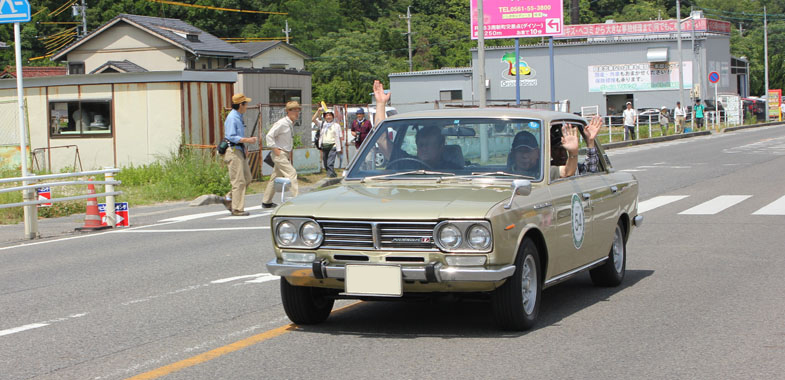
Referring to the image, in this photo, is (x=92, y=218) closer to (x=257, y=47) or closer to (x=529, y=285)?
(x=529, y=285)

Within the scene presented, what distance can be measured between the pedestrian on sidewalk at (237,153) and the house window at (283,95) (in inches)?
806

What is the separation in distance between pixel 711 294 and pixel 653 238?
13.9 feet

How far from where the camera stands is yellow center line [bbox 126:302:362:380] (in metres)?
5.88

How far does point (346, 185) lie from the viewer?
24.8ft

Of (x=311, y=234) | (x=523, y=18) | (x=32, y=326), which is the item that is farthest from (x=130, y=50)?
(x=311, y=234)

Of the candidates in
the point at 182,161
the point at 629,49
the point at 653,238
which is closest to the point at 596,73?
the point at 629,49

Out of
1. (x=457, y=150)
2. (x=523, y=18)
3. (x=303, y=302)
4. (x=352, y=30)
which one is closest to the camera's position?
(x=303, y=302)

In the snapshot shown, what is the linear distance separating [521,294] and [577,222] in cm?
129

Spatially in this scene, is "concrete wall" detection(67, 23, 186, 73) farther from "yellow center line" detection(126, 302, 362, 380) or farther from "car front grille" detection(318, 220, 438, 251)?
"car front grille" detection(318, 220, 438, 251)

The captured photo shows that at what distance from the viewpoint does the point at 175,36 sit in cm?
5116

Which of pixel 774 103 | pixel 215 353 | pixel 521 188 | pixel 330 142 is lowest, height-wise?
pixel 215 353

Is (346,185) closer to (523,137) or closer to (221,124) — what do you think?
(523,137)

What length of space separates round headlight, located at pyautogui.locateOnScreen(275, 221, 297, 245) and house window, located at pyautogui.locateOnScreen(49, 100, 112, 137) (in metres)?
19.8

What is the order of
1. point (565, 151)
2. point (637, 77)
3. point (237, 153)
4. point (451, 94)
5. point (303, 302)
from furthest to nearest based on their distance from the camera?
point (451, 94) → point (637, 77) → point (237, 153) → point (565, 151) → point (303, 302)
